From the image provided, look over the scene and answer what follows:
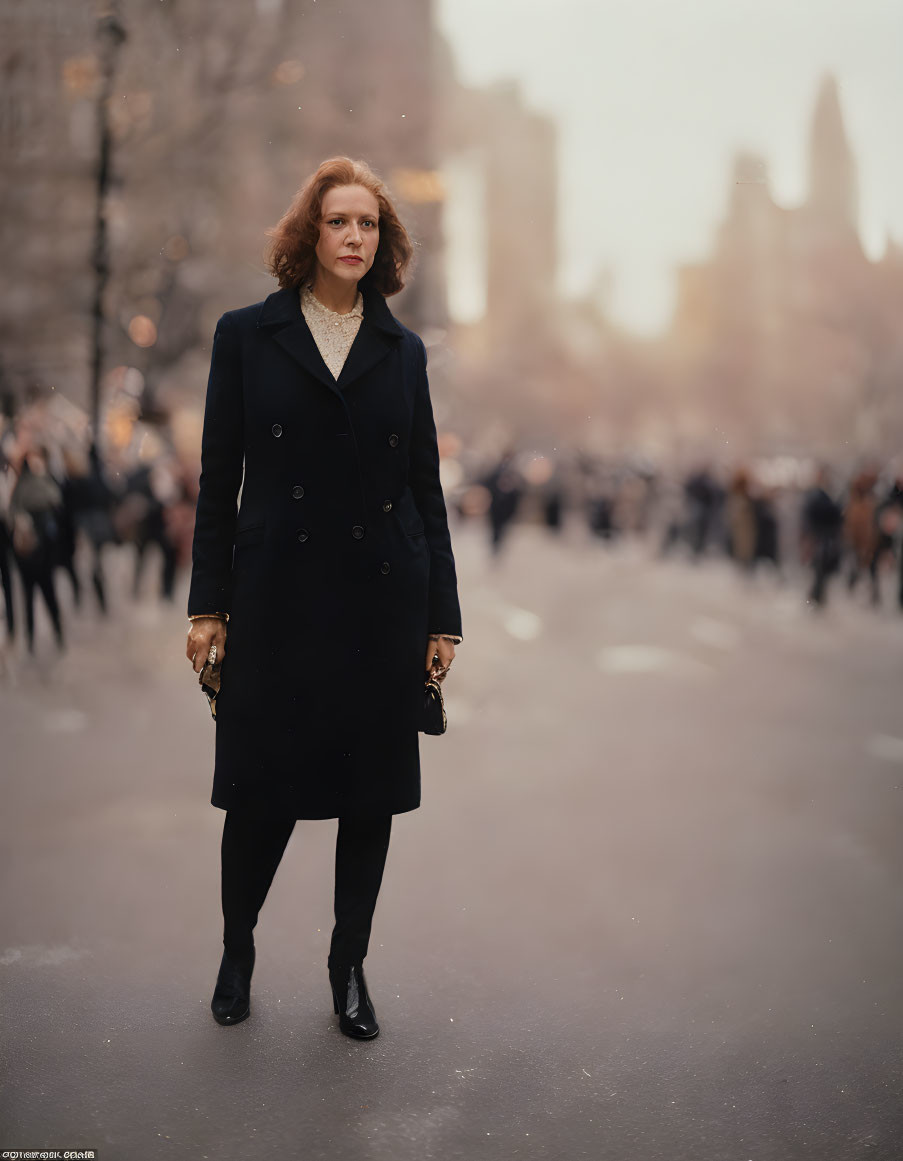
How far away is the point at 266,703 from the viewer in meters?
3.59

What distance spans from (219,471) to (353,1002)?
53.5 inches

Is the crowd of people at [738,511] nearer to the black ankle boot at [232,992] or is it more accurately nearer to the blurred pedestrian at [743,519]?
the blurred pedestrian at [743,519]

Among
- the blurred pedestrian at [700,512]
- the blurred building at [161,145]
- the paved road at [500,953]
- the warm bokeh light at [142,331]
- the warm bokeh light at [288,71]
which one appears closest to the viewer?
the paved road at [500,953]

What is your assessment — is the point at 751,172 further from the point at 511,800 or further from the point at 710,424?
the point at 710,424

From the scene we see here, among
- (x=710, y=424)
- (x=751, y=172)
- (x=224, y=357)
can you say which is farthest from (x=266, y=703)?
(x=710, y=424)

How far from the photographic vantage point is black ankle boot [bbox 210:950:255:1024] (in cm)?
376

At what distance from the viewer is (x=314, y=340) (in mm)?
3590

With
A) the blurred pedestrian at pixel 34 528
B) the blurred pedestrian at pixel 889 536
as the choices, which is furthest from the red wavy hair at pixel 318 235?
the blurred pedestrian at pixel 889 536

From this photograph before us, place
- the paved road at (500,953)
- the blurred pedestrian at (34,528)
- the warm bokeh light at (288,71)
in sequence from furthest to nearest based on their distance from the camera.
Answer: the warm bokeh light at (288,71), the blurred pedestrian at (34,528), the paved road at (500,953)

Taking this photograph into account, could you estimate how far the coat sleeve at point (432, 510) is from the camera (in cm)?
375

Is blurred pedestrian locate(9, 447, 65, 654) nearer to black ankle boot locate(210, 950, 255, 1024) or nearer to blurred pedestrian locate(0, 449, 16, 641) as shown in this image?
blurred pedestrian locate(0, 449, 16, 641)

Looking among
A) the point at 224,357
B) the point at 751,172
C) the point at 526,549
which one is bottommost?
the point at 526,549

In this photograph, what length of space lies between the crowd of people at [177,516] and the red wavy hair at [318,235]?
528 centimetres

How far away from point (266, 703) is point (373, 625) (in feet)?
1.04
